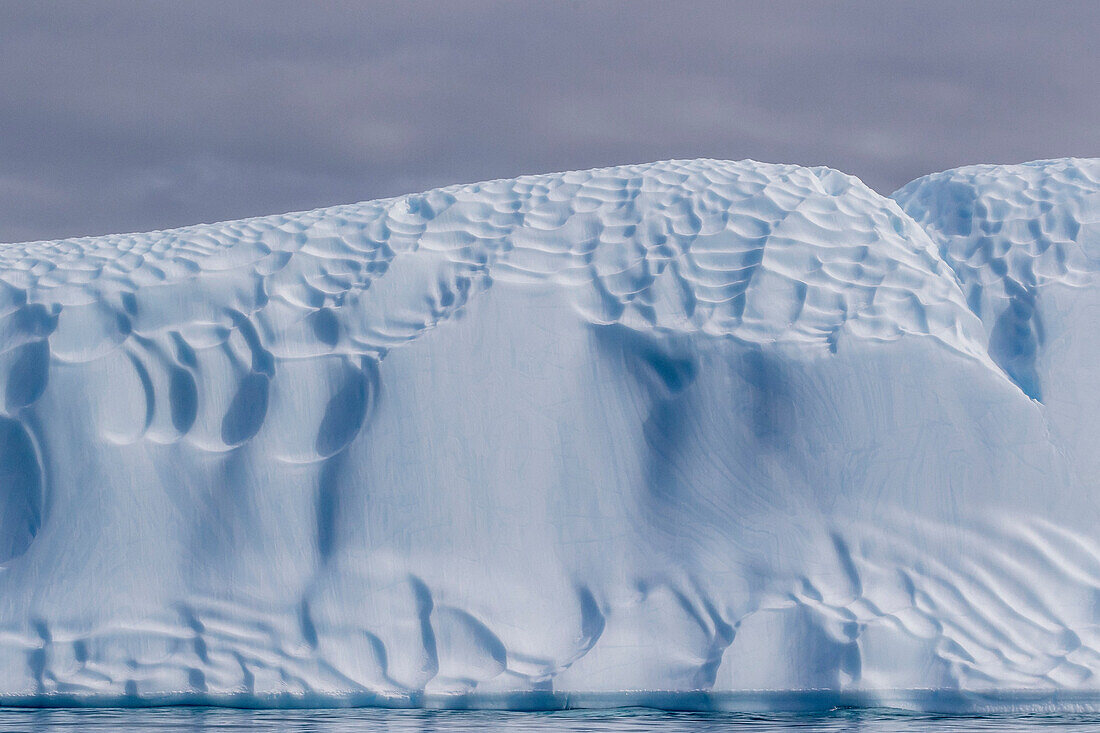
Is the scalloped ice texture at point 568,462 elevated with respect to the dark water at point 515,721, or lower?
elevated

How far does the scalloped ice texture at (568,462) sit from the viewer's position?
24.0ft

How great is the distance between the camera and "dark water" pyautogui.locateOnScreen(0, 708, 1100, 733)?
6133 millimetres

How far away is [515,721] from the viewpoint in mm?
6504

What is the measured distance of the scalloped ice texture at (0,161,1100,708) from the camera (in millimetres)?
7309

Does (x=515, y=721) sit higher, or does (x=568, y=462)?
(x=568, y=462)

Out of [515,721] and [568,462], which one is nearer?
[515,721]

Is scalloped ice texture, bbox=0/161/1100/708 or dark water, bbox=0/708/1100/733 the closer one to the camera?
dark water, bbox=0/708/1100/733

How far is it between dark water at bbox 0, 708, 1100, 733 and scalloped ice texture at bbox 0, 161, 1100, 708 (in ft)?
0.79

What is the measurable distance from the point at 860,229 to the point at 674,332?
189 centimetres

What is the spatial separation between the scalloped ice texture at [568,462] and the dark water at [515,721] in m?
0.24

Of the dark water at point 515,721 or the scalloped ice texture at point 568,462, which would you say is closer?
the dark water at point 515,721

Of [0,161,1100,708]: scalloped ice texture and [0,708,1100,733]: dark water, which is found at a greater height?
[0,161,1100,708]: scalloped ice texture

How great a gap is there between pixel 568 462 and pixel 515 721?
2.09 metres

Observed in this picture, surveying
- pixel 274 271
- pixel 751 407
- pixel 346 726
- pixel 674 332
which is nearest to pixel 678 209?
pixel 674 332
